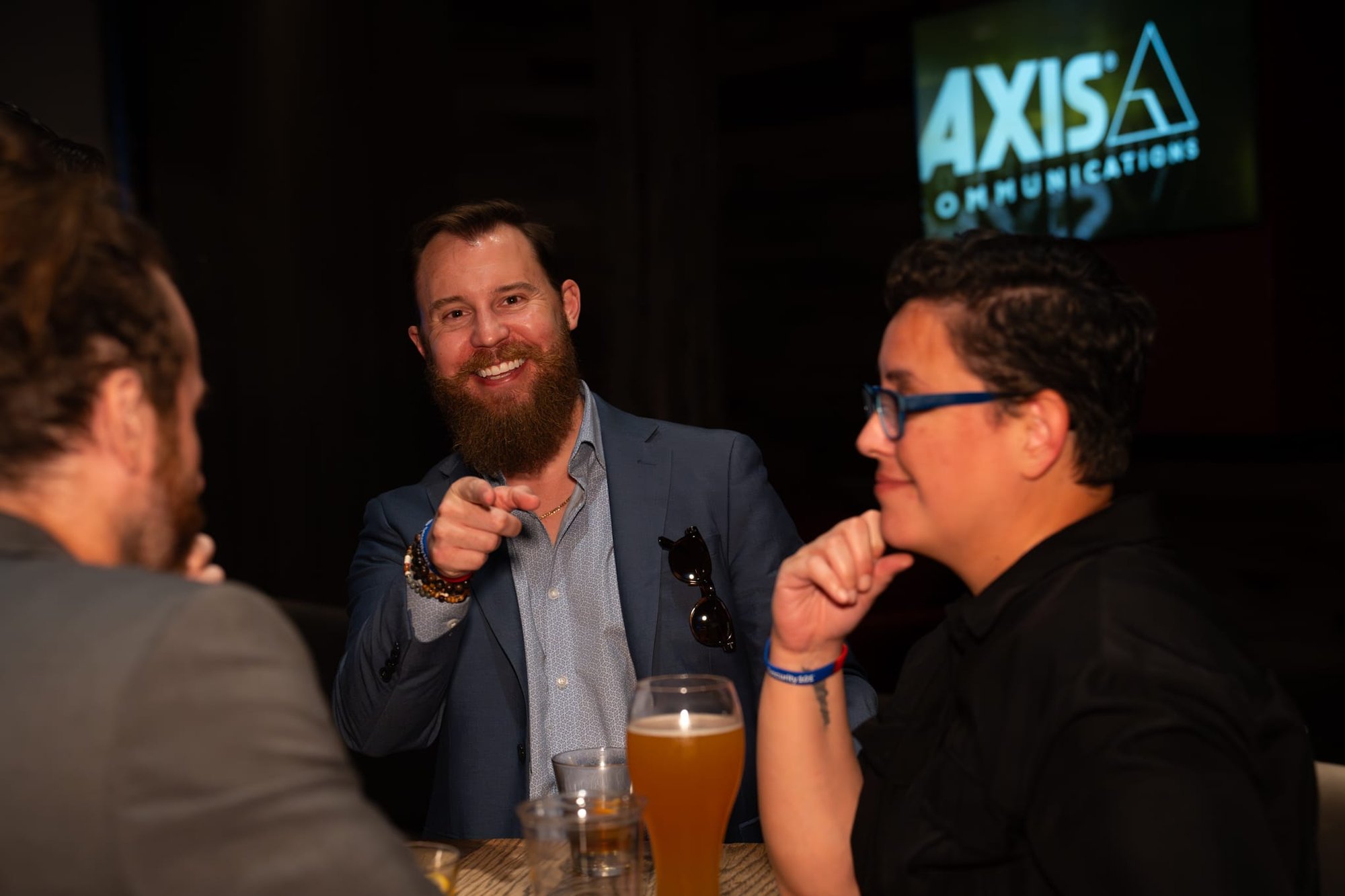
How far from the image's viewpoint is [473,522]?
184cm

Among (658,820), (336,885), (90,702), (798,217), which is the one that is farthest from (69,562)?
(798,217)

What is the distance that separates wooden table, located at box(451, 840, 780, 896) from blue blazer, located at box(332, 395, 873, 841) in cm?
42

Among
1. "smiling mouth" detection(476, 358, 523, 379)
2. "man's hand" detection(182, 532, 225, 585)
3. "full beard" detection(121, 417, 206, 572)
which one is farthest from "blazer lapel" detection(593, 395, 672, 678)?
"full beard" detection(121, 417, 206, 572)

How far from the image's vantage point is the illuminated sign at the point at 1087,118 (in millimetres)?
4512

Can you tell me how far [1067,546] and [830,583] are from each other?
0.31 meters

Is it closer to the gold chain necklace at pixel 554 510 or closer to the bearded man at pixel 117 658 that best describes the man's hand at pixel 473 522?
the gold chain necklace at pixel 554 510

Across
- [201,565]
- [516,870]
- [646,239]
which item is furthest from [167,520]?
[646,239]

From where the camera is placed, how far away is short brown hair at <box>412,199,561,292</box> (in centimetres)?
246

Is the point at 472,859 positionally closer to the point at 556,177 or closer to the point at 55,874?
the point at 55,874

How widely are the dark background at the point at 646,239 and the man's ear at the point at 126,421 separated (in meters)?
2.62

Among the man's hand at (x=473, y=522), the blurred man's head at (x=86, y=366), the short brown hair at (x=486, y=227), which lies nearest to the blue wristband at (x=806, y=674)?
the man's hand at (x=473, y=522)

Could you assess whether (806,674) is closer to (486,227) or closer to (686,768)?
(686,768)

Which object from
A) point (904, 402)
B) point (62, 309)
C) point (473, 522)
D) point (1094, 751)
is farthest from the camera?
point (473, 522)

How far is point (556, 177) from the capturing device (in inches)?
223
